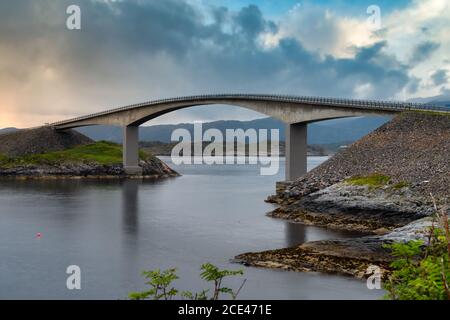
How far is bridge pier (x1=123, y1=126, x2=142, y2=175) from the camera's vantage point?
11300 centimetres

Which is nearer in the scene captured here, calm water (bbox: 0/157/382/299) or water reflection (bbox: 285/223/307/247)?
calm water (bbox: 0/157/382/299)

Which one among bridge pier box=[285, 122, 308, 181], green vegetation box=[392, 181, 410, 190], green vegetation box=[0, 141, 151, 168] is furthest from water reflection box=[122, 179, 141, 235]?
green vegetation box=[0, 141, 151, 168]

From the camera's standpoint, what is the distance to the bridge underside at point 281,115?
6888 centimetres

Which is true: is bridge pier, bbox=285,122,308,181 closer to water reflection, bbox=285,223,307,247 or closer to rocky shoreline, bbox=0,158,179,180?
water reflection, bbox=285,223,307,247

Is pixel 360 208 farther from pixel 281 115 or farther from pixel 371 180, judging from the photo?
pixel 281 115

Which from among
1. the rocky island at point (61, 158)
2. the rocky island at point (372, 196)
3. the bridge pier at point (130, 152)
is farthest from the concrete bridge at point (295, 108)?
the rocky island at point (61, 158)

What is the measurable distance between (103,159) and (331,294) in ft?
322

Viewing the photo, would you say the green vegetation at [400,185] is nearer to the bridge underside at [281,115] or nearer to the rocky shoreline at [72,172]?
the bridge underside at [281,115]

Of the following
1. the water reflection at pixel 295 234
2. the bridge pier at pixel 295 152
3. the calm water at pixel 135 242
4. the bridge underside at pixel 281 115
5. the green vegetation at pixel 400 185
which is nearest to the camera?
the calm water at pixel 135 242

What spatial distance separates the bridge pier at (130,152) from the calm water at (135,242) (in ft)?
141

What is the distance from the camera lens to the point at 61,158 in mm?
111375

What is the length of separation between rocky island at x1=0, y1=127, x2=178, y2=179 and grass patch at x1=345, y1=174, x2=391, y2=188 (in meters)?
68.7

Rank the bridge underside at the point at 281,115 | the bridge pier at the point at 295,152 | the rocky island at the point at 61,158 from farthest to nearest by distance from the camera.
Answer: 1. the rocky island at the point at 61,158
2. the bridge pier at the point at 295,152
3. the bridge underside at the point at 281,115

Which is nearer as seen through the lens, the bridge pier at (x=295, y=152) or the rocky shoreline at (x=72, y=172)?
the bridge pier at (x=295, y=152)
